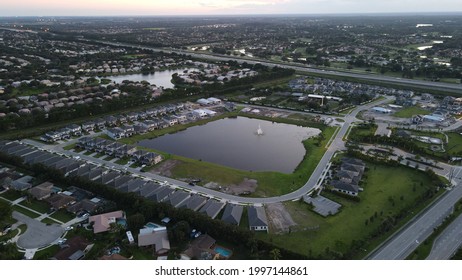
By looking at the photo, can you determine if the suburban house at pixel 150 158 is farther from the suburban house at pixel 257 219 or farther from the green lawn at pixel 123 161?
the suburban house at pixel 257 219

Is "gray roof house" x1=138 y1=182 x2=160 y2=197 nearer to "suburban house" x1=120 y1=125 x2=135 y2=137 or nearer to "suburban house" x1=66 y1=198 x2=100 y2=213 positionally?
"suburban house" x1=66 y1=198 x2=100 y2=213

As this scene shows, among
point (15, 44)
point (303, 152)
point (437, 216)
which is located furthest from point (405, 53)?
point (15, 44)

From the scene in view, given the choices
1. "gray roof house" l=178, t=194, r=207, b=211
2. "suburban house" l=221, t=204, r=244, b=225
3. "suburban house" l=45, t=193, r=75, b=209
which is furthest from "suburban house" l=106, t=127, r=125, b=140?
"suburban house" l=221, t=204, r=244, b=225

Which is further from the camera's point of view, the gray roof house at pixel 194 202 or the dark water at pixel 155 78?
the dark water at pixel 155 78

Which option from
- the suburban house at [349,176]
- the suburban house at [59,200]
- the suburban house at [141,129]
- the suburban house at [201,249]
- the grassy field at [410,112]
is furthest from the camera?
the grassy field at [410,112]

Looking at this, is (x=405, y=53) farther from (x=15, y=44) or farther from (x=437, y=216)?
(x=15, y=44)

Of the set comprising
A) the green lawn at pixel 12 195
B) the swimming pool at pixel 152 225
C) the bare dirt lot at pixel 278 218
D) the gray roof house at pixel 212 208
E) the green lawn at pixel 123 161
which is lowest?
Answer: the bare dirt lot at pixel 278 218

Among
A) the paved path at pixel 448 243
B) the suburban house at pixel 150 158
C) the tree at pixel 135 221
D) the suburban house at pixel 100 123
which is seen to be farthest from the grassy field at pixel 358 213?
the suburban house at pixel 100 123
